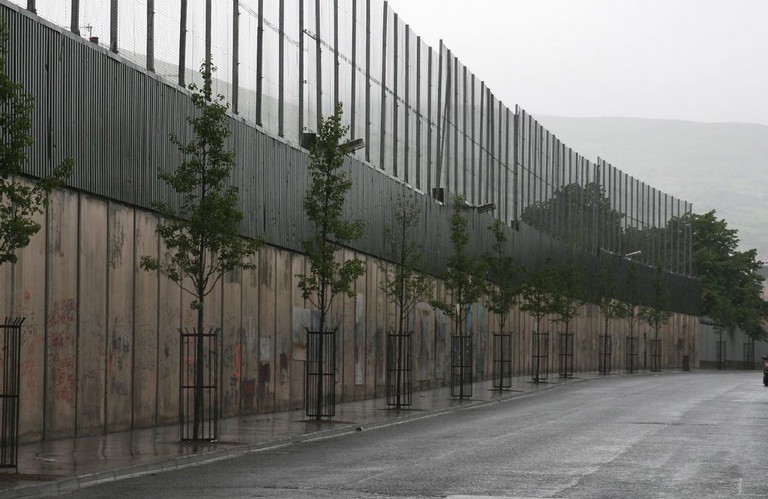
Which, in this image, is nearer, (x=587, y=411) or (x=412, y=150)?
(x=587, y=411)

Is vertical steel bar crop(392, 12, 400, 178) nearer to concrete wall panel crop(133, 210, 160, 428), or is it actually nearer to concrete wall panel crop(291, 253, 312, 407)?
concrete wall panel crop(291, 253, 312, 407)

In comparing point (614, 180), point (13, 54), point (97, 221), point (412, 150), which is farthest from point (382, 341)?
point (614, 180)

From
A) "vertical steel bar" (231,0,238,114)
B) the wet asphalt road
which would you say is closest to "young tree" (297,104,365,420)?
"vertical steel bar" (231,0,238,114)

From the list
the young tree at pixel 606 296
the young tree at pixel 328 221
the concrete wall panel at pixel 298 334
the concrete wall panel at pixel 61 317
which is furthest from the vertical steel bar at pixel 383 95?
the young tree at pixel 606 296

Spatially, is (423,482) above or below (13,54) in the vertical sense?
below

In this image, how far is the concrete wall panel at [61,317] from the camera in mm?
25156

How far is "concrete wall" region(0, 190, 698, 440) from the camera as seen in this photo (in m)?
24.8

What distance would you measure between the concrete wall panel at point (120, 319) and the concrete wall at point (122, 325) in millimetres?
21

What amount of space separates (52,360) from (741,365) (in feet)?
377

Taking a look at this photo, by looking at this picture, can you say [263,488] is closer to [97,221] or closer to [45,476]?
[45,476]

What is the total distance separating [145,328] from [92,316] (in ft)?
8.54

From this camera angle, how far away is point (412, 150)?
2235 inches

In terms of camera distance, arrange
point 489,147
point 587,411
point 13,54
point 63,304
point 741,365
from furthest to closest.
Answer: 1. point 741,365
2. point 489,147
3. point 587,411
4. point 63,304
5. point 13,54

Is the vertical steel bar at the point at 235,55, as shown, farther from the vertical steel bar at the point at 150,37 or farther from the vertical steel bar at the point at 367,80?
the vertical steel bar at the point at 367,80
